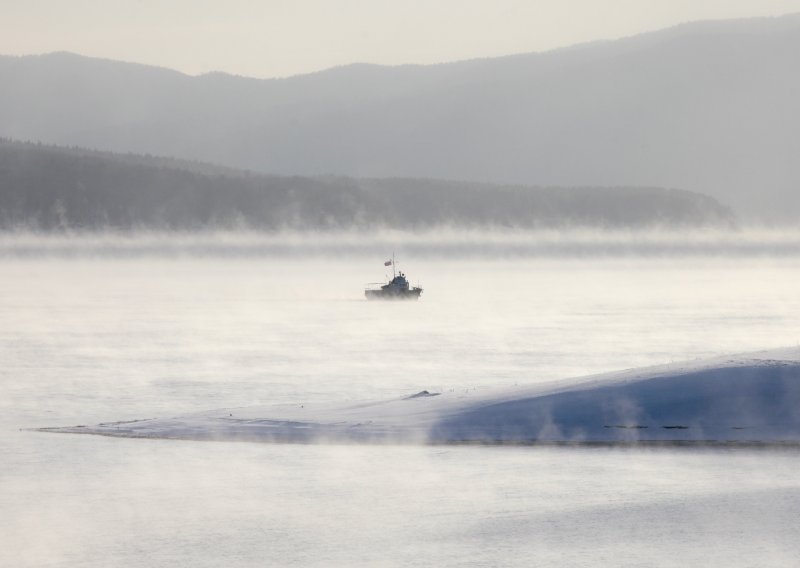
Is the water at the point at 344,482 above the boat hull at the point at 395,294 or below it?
below

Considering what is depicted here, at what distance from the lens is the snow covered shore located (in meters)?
22.6

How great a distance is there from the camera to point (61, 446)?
2214 cm

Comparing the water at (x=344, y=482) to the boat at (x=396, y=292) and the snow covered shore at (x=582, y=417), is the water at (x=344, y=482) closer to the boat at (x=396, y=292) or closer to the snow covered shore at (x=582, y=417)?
the snow covered shore at (x=582, y=417)

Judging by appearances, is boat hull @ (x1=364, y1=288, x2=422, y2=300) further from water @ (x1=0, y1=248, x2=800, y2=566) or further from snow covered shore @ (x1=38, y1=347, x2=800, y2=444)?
snow covered shore @ (x1=38, y1=347, x2=800, y2=444)

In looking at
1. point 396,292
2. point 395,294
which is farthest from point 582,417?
point 396,292

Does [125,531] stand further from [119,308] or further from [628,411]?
[119,308]

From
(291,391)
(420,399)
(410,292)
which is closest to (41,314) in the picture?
(410,292)

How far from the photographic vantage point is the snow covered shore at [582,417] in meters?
22.6

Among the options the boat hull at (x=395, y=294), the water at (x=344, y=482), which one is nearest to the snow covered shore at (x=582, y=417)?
the water at (x=344, y=482)

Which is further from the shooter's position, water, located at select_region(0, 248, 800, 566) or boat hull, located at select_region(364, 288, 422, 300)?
boat hull, located at select_region(364, 288, 422, 300)

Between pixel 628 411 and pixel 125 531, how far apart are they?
9295 millimetres

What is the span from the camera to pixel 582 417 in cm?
2333

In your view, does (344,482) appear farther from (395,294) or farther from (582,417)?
(395,294)

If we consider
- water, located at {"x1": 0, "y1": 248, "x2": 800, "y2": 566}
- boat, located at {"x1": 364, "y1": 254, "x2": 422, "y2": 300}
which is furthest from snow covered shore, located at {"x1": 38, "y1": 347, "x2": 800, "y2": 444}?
boat, located at {"x1": 364, "y1": 254, "x2": 422, "y2": 300}
